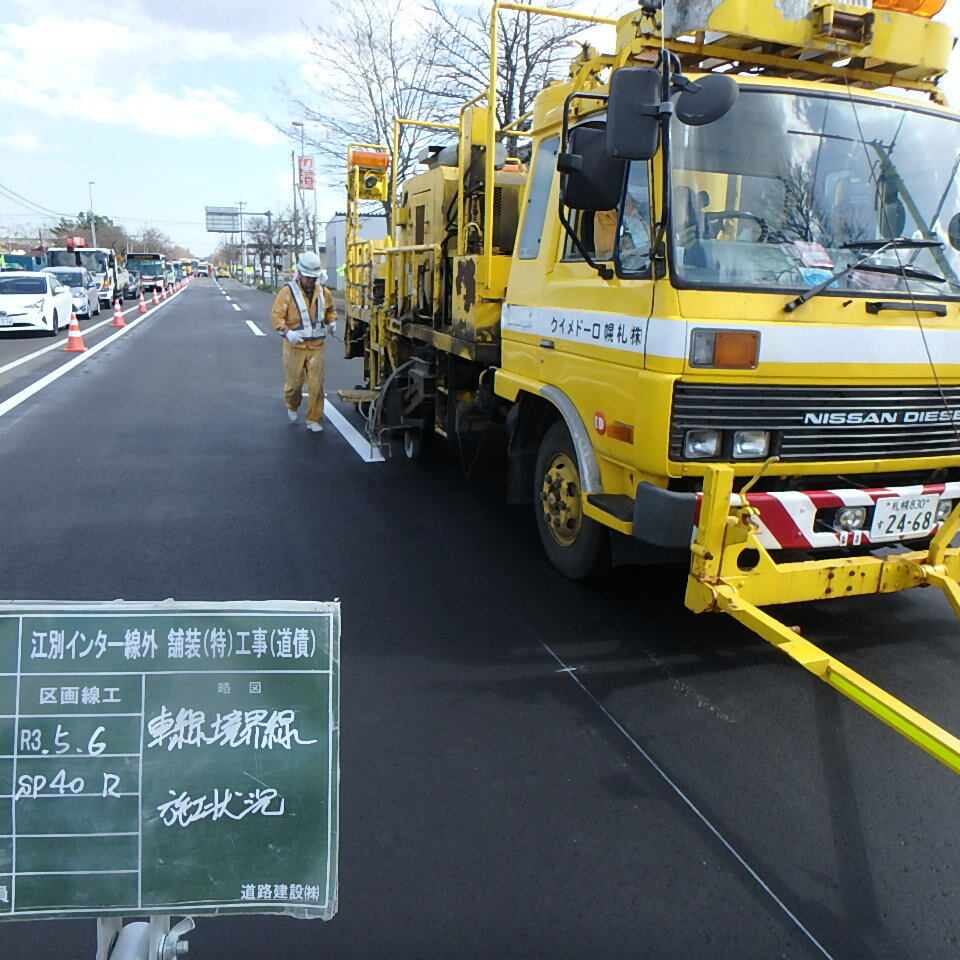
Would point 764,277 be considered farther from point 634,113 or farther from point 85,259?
point 85,259

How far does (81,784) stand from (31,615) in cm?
39

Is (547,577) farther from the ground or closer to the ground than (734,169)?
closer to the ground

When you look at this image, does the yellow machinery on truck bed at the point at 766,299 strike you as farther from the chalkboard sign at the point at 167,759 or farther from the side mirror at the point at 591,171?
the chalkboard sign at the point at 167,759

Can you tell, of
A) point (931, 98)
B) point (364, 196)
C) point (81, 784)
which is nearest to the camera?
point (81, 784)

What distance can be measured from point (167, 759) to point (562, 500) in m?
3.23

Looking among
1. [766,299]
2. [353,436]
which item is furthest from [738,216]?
[353,436]

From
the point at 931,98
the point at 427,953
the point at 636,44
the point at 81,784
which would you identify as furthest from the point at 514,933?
the point at 931,98

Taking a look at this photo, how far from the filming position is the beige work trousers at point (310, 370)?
30.3 feet

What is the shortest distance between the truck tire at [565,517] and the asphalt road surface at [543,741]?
8.0 inches

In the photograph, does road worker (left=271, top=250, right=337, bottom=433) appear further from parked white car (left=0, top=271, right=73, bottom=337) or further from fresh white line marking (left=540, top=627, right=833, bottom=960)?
parked white car (left=0, top=271, right=73, bottom=337)

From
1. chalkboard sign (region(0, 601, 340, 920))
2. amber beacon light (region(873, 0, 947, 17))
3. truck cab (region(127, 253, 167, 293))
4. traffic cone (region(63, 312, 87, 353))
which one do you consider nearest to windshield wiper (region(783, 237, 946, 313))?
amber beacon light (region(873, 0, 947, 17))

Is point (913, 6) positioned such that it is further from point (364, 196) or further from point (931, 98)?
point (364, 196)

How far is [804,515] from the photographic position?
3658 mm

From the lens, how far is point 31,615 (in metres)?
1.88
